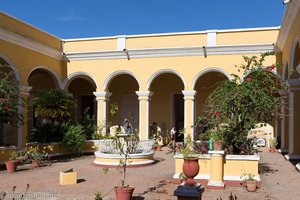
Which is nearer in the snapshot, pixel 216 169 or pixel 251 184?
pixel 251 184

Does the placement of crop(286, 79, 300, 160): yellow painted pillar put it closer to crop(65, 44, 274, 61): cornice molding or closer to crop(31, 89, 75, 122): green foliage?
crop(65, 44, 274, 61): cornice molding

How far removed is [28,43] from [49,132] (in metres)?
4.00

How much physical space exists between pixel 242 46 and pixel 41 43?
933 cm

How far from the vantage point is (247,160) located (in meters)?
8.81

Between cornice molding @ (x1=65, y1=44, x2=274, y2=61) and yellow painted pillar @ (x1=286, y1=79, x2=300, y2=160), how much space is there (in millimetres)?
3316

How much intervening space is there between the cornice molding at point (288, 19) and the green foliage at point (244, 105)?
2.12 metres

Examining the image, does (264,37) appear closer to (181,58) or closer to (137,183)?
(181,58)

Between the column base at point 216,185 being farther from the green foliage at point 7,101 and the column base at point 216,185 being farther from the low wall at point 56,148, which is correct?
the low wall at point 56,148

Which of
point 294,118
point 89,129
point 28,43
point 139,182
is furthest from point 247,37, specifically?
point 139,182

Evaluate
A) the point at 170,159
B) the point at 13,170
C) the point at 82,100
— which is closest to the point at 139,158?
the point at 170,159

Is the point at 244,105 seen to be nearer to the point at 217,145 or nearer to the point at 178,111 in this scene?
the point at 217,145

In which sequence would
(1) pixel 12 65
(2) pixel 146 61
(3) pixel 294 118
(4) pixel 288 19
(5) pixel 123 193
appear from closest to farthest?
(5) pixel 123 193 < (4) pixel 288 19 < (3) pixel 294 118 < (1) pixel 12 65 < (2) pixel 146 61

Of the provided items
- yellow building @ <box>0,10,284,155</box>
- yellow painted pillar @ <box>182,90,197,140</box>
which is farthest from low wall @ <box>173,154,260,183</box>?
yellow painted pillar @ <box>182,90,197,140</box>

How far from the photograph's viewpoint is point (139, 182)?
9.48 m
